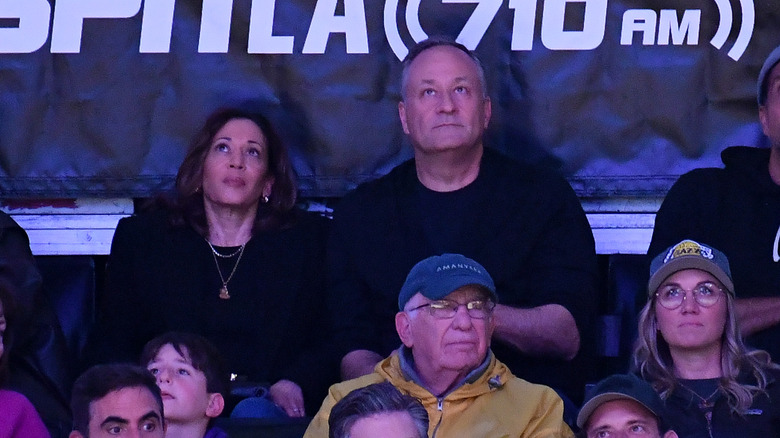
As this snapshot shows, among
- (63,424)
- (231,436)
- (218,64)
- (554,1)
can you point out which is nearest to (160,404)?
(231,436)

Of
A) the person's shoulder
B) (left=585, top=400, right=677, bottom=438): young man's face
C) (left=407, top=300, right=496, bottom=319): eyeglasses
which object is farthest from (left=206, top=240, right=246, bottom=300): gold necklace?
(left=585, top=400, right=677, bottom=438): young man's face

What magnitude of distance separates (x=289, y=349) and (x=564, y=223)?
106 cm

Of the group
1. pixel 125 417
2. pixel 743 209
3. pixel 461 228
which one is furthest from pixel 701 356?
pixel 125 417

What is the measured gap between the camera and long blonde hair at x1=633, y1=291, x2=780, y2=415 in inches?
175

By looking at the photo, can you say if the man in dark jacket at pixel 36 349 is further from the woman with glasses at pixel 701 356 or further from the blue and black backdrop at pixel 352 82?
the woman with glasses at pixel 701 356

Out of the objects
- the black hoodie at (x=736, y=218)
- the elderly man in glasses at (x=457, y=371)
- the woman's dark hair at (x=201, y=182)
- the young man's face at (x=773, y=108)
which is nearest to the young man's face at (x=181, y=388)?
the elderly man in glasses at (x=457, y=371)

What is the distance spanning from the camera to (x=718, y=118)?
18.7ft

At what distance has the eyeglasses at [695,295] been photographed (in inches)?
181

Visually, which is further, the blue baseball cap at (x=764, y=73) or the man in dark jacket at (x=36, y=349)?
the blue baseball cap at (x=764, y=73)

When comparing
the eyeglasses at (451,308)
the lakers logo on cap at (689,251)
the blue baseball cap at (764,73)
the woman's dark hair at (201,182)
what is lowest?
the eyeglasses at (451,308)

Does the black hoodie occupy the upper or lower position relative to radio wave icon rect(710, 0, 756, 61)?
lower

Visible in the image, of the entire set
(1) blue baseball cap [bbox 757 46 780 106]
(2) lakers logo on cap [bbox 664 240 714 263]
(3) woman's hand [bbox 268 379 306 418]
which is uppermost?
(1) blue baseball cap [bbox 757 46 780 106]

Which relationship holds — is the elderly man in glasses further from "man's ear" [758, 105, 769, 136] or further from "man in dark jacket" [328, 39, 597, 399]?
"man's ear" [758, 105, 769, 136]

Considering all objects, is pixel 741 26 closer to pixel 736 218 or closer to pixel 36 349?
pixel 736 218
